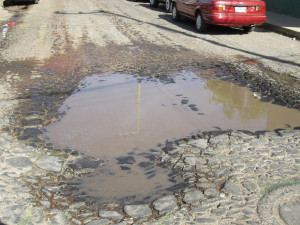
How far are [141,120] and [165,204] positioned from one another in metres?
2.25

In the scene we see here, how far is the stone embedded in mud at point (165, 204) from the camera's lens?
347cm

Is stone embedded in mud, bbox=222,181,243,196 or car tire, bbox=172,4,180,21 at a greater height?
car tire, bbox=172,4,180,21

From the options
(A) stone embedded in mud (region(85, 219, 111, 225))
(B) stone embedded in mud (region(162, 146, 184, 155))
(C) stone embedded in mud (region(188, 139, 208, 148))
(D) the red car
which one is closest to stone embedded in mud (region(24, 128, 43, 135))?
(B) stone embedded in mud (region(162, 146, 184, 155))

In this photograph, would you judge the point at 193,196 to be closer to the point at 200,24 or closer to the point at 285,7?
the point at 200,24

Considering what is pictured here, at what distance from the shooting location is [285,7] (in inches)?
632

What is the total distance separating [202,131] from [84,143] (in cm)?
164

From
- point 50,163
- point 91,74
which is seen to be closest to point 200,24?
point 91,74

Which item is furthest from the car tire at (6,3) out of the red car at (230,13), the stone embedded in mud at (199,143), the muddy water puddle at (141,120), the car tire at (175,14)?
the stone embedded in mud at (199,143)

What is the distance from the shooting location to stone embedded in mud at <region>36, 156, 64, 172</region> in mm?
4223

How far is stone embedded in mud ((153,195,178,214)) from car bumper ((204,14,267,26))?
9.24 m

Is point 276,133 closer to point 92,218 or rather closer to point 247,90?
point 247,90

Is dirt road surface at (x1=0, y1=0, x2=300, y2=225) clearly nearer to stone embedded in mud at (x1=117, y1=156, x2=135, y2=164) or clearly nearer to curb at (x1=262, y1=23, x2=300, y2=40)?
stone embedded in mud at (x1=117, y1=156, x2=135, y2=164)

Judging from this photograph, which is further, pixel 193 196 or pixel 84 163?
pixel 84 163

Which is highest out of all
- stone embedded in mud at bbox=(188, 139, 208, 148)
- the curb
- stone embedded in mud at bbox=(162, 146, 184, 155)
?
the curb
